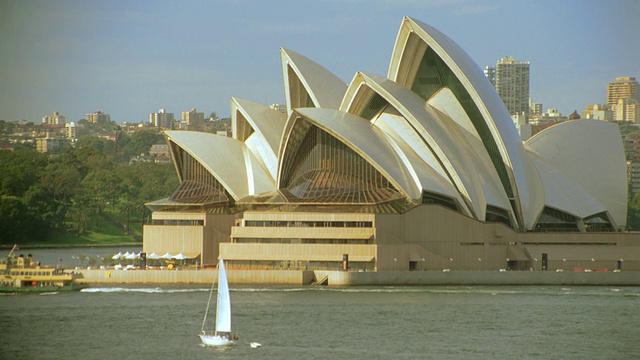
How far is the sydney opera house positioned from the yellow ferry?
10.1m

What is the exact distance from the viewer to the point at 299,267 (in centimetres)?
7856

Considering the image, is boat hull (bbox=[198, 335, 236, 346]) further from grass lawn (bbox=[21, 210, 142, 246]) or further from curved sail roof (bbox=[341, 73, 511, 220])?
grass lawn (bbox=[21, 210, 142, 246])

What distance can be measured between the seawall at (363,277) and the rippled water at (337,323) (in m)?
2.18

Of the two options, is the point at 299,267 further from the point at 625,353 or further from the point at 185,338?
the point at 625,353

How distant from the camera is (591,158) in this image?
88.7 meters

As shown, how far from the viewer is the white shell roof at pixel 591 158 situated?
87.7 metres

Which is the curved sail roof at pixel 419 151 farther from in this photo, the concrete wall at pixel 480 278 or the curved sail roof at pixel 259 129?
the concrete wall at pixel 480 278

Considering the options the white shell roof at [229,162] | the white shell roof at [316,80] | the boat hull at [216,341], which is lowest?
the boat hull at [216,341]

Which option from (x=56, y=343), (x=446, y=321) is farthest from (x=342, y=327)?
(x=56, y=343)

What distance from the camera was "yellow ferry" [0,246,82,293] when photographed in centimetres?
7450

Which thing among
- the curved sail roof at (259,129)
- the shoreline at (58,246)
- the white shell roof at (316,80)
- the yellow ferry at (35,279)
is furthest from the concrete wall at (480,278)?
the shoreline at (58,246)

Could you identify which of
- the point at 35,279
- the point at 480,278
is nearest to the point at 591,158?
the point at 480,278

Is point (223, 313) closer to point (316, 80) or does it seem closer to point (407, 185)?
point (407, 185)

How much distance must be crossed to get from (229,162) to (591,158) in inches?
995
